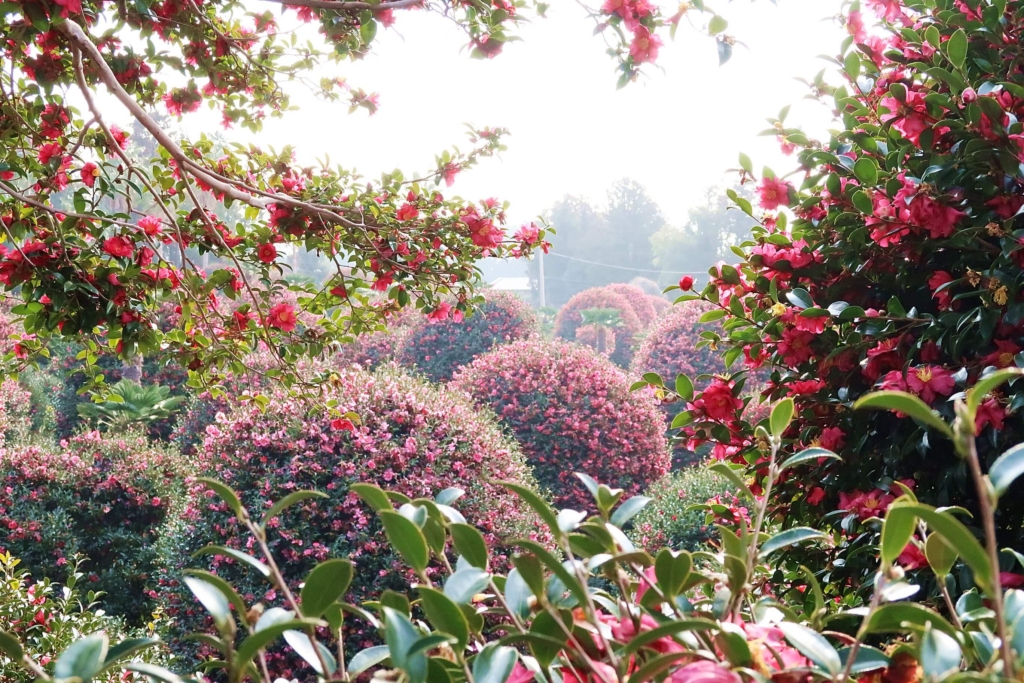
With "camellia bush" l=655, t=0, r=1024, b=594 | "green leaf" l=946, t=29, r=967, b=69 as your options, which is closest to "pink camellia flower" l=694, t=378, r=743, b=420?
"camellia bush" l=655, t=0, r=1024, b=594

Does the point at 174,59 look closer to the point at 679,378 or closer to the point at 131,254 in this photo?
the point at 131,254

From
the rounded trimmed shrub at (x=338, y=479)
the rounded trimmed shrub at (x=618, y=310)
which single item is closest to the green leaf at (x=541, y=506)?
the rounded trimmed shrub at (x=338, y=479)

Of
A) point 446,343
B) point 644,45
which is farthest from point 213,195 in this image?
point 446,343

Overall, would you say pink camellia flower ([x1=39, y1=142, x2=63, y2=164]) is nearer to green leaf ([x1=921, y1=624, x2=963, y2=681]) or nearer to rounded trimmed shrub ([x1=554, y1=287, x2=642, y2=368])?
green leaf ([x1=921, y1=624, x2=963, y2=681])

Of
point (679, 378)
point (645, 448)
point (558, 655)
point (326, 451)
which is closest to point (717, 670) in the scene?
point (558, 655)

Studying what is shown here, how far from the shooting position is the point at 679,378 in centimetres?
169

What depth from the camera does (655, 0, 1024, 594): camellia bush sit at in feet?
4.51

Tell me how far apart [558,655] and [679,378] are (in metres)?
1.14

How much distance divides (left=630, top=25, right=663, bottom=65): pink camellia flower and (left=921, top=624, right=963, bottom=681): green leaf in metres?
1.80

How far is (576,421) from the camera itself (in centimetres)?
631

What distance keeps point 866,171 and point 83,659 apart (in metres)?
1.45

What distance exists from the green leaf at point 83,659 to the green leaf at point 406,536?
0.18 meters

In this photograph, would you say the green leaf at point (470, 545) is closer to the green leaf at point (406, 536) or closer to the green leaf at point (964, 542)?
the green leaf at point (406, 536)

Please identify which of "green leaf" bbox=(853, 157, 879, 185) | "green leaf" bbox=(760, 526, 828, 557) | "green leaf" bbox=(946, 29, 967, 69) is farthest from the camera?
"green leaf" bbox=(853, 157, 879, 185)
